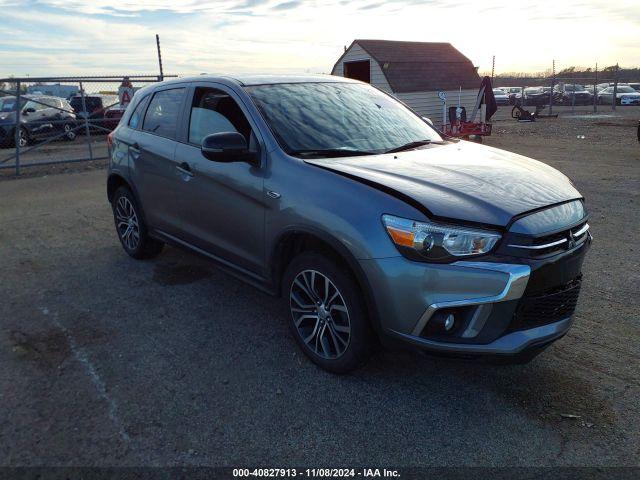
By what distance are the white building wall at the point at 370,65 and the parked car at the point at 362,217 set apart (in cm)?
1617

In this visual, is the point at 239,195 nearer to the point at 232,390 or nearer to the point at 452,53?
the point at 232,390

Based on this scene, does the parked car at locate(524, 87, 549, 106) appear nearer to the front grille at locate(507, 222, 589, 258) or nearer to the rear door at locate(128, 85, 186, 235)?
the rear door at locate(128, 85, 186, 235)

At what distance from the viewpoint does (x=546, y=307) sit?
2980 millimetres

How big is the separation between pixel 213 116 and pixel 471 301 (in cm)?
256

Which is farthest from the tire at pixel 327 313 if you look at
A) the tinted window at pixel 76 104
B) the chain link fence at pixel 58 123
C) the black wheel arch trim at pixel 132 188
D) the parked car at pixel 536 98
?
the parked car at pixel 536 98

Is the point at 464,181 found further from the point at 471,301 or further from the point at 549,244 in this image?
the point at 471,301

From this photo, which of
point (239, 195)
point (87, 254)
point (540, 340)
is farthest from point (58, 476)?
point (87, 254)

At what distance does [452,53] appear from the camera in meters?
23.4

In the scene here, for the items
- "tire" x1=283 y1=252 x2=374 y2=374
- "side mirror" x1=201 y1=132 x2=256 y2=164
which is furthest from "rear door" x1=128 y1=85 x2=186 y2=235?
"tire" x1=283 y1=252 x2=374 y2=374

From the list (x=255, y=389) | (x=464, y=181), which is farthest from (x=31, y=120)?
(x=464, y=181)

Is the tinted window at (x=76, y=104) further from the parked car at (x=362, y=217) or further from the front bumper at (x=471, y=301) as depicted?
the front bumper at (x=471, y=301)

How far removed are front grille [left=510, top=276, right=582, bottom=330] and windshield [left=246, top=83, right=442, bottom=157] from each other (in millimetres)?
1520

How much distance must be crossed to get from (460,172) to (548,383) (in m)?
1.37

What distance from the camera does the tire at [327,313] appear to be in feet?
10.3
